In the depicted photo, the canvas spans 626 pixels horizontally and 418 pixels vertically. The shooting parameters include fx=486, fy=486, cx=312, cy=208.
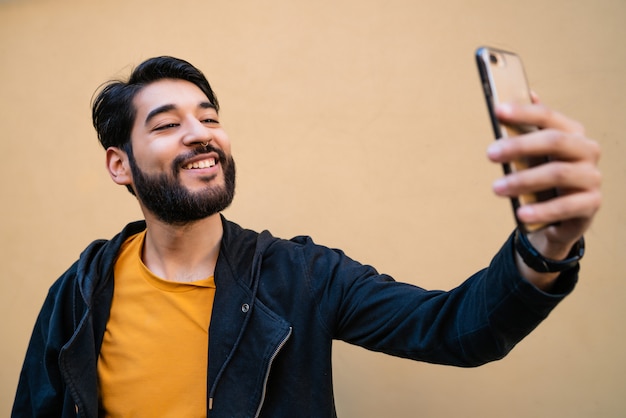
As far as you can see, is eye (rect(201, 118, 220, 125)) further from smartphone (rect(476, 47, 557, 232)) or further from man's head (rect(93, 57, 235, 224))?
smartphone (rect(476, 47, 557, 232))

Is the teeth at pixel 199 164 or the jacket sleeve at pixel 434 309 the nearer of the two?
the jacket sleeve at pixel 434 309

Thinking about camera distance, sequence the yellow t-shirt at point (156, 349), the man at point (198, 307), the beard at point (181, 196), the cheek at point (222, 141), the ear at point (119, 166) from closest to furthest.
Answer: the man at point (198, 307)
the yellow t-shirt at point (156, 349)
the beard at point (181, 196)
the cheek at point (222, 141)
the ear at point (119, 166)

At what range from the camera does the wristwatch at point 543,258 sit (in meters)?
0.80

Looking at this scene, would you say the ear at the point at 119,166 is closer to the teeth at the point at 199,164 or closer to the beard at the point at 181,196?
the beard at the point at 181,196

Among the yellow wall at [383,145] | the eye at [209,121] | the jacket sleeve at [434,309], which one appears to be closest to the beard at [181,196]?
the eye at [209,121]

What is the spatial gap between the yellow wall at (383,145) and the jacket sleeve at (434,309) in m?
0.47

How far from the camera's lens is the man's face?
5.05 feet

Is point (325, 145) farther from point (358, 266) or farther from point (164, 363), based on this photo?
point (164, 363)

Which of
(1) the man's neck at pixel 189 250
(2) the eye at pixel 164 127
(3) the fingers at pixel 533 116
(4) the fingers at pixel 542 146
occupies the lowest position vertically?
(4) the fingers at pixel 542 146

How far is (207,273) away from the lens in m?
1.58

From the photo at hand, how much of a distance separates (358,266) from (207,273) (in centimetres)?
51

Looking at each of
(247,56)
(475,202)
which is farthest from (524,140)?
(247,56)

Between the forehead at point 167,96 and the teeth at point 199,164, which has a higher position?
the forehead at point 167,96

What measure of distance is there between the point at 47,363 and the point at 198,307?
54 cm
